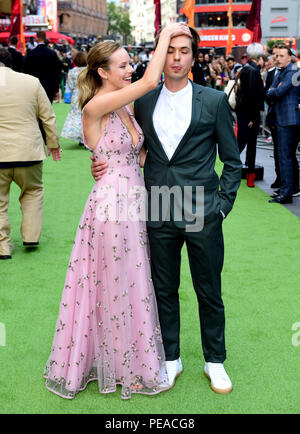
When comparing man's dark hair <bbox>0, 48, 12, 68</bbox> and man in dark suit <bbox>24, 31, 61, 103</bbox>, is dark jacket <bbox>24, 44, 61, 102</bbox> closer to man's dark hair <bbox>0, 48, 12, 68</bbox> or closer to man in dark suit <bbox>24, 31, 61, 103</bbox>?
man in dark suit <bbox>24, 31, 61, 103</bbox>

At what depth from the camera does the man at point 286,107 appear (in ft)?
24.8

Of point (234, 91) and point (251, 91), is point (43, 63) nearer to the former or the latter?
point (234, 91)

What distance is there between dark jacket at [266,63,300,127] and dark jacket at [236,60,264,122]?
1041 mm

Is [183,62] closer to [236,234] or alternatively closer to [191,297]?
[191,297]

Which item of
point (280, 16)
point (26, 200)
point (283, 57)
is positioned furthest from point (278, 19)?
point (26, 200)

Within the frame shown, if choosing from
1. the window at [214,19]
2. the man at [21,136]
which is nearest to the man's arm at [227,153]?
the man at [21,136]

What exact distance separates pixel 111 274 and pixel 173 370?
73 centimetres

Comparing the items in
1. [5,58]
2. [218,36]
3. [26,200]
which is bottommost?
[26,200]

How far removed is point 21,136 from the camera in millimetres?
5469

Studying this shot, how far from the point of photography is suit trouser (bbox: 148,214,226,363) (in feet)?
10.5

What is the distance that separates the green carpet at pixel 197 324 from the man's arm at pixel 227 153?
1.07 meters

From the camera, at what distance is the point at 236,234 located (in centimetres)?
672

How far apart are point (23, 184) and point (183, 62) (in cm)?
311
